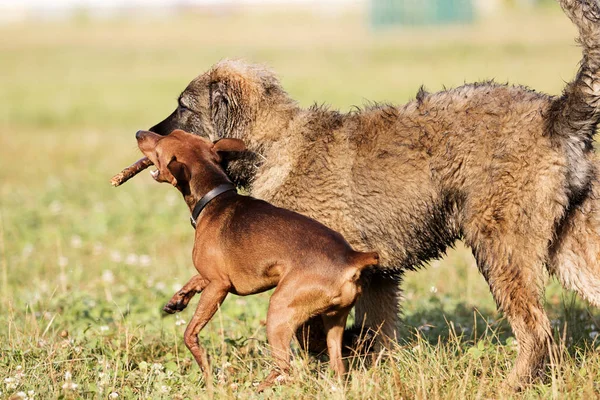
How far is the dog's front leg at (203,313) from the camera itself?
468 centimetres

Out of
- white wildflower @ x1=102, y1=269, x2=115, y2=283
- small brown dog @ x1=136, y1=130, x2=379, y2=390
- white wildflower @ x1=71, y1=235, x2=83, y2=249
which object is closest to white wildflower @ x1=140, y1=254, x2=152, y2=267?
white wildflower @ x1=102, y1=269, x2=115, y2=283

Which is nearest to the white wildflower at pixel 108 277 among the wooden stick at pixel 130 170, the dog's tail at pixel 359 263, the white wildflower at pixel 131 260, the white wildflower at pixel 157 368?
the white wildflower at pixel 131 260

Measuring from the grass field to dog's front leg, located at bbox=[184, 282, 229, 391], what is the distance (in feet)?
0.58

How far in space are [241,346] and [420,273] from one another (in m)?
3.52

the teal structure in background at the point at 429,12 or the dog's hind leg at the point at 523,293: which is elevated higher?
the teal structure in background at the point at 429,12

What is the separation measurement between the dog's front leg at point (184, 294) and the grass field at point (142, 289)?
355 mm

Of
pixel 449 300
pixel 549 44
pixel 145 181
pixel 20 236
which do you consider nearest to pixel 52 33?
pixel 549 44

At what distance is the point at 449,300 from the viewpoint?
23.7 feet

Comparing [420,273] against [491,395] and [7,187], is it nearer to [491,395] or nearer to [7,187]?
[491,395]

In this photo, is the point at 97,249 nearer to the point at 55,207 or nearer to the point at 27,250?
the point at 27,250

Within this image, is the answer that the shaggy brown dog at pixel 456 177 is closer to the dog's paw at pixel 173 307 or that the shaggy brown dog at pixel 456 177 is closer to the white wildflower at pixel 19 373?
the dog's paw at pixel 173 307

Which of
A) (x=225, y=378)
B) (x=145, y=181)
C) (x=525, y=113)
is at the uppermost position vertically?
(x=525, y=113)

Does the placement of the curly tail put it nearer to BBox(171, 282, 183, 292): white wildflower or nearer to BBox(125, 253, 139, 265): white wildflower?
BBox(171, 282, 183, 292): white wildflower

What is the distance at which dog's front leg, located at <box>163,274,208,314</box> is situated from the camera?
5.03m
